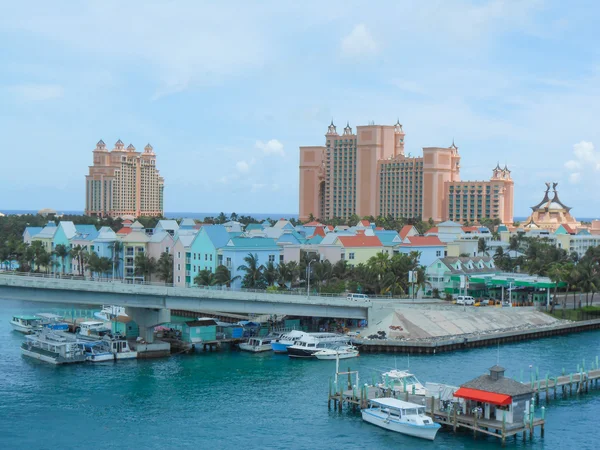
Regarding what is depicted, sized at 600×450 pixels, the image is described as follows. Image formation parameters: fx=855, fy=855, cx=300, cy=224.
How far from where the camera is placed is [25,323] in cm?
8456

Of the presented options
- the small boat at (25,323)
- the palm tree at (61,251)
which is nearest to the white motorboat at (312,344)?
the small boat at (25,323)

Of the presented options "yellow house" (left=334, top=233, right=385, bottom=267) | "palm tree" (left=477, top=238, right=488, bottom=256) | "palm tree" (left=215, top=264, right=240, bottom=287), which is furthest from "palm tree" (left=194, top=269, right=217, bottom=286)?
"palm tree" (left=477, top=238, right=488, bottom=256)

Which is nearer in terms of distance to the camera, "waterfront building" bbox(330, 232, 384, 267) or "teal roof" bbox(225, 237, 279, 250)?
"teal roof" bbox(225, 237, 279, 250)

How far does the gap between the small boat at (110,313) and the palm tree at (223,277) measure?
11.7 metres

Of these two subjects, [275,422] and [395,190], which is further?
[395,190]

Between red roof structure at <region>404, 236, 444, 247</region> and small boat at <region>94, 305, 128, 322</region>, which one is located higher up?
red roof structure at <region>404, 236, 444, 247</region>

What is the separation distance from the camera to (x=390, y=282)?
91.1 meters

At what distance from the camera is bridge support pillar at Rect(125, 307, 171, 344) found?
74.2 m

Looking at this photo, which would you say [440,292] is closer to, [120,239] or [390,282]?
[390,282]

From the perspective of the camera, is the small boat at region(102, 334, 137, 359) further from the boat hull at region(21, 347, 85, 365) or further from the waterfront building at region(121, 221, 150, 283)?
the waterfront building at region(121, 221, 150, 283)

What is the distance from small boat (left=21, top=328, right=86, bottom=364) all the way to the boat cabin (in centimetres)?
3271

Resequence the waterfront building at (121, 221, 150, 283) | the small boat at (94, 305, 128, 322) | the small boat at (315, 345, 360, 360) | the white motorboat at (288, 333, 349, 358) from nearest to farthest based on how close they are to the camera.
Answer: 1. the small boat at (315, 345, 360, 360)
2. the white motorboat at (288, 333, 349, 358)
3. the small boat at (94, 305, 128, 322)
4. the waterfront building at (121, 221, 150, 283)

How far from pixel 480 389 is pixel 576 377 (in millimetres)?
14319

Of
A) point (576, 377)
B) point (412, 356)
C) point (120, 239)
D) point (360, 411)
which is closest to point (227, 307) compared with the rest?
point (412, 356)
